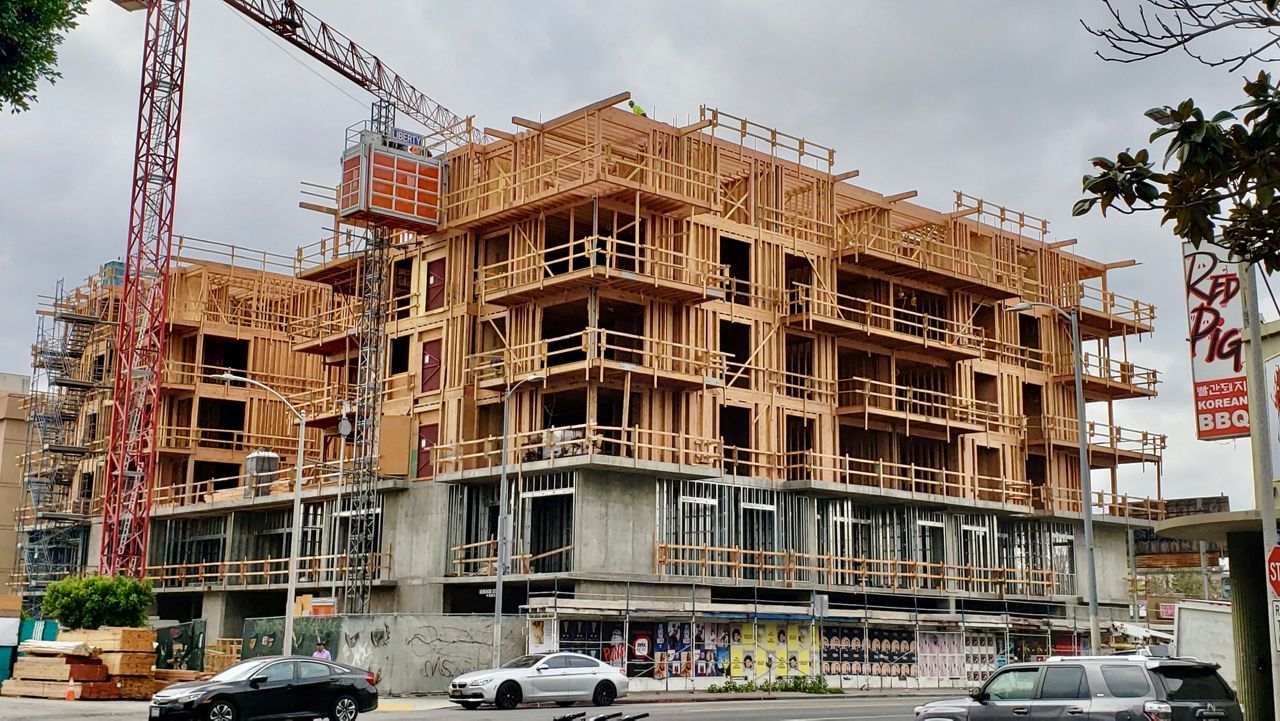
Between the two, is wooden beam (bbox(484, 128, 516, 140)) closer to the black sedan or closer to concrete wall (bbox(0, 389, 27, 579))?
the black sedan

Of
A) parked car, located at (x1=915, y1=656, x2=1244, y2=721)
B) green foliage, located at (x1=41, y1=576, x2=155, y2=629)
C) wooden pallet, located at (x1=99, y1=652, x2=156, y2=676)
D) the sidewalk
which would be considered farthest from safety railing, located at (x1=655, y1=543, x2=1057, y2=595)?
parked car, located at (x1=915, y1=656, x2=1244, y2=721)

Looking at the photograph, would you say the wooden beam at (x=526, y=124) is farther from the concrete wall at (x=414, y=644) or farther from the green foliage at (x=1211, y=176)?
the green foliage at (x=1211, y=176)

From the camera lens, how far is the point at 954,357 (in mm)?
58500

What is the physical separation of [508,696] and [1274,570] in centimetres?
2161

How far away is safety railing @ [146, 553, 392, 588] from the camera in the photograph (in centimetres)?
5103

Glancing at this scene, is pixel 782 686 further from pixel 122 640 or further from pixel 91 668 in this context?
pixel 91 668

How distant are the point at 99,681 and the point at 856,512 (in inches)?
1147

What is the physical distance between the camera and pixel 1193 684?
17.1 metres

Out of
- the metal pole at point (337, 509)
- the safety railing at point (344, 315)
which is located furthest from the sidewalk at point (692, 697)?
the safety railing at point (344, 315)

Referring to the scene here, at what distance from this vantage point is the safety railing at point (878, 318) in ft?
176

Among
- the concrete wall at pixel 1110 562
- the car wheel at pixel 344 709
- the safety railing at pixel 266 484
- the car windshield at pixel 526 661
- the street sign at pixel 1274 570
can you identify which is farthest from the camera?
the concrete wall at pixel 1110 562

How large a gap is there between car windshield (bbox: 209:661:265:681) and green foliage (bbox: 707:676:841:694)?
20.4 meters

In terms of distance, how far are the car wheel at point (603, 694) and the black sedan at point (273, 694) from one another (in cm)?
881

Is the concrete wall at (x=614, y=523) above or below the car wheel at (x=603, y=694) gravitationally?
above
